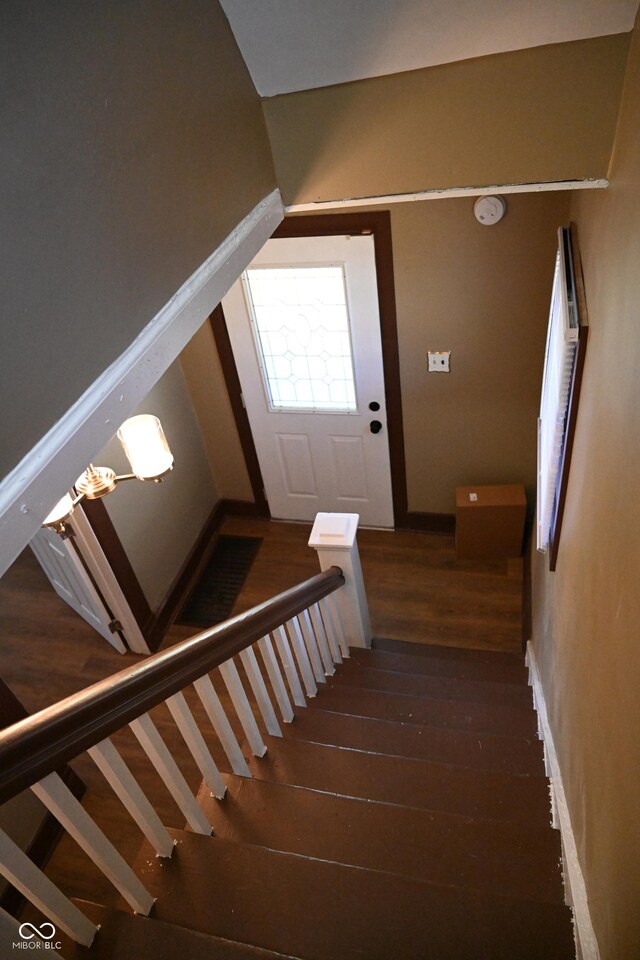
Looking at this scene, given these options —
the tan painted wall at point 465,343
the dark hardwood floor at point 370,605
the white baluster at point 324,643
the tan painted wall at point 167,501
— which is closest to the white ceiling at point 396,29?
the tan painted wall at point 465,343

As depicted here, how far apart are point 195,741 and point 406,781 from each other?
2.47ft

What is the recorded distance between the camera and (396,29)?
132 cm

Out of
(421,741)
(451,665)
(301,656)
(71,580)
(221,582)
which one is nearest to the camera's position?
(421,741)

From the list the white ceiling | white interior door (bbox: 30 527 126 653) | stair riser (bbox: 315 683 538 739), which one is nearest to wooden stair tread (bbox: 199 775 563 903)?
stair riser (bbox: 315 683 538 739)

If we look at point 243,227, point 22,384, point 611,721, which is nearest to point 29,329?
point 22,384

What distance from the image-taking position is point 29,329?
814mm

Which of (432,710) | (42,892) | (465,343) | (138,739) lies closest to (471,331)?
(465,343)

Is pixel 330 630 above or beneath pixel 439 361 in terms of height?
beneath

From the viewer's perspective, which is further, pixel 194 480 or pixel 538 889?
pixel 194 480

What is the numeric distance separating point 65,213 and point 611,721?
1.28m

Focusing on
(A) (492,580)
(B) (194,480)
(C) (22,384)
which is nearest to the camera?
(C) (22,384)

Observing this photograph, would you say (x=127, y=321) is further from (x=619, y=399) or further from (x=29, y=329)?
(x=619, y=399)

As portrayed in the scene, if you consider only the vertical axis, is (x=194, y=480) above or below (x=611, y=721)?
below

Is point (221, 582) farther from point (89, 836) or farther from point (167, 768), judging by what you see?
point (89, 836)
